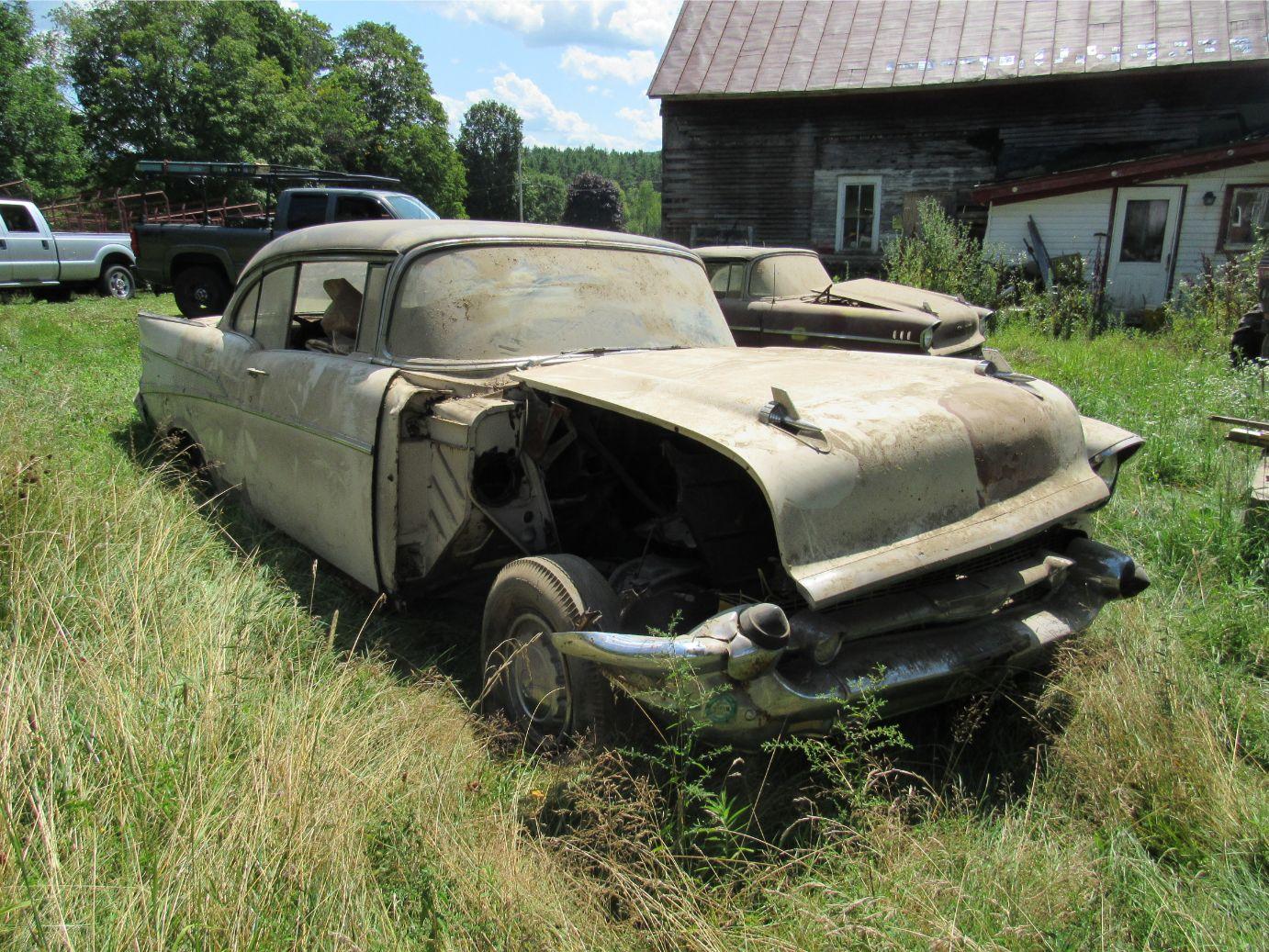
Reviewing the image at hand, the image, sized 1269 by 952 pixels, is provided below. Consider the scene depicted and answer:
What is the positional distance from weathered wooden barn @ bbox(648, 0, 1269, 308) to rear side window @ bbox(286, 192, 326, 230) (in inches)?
353

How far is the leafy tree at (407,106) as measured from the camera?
53.7 metres

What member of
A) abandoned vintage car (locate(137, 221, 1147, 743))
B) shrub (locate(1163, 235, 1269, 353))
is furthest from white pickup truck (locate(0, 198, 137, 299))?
shrub (locate(1163, 235, 1269, 353))

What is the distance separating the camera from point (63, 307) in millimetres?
13375

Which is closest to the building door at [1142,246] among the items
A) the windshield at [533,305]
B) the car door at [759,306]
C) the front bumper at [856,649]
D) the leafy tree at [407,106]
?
the car door at [759,306]

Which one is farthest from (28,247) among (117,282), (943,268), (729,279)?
(943,268)

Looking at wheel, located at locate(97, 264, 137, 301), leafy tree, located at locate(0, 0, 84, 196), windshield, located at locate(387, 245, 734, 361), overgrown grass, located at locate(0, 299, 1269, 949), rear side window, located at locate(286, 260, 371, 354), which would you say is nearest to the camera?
overgrown grass, located at locate(0, 299, 1269, 949)

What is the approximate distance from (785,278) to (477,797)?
7.41 m

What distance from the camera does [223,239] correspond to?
11383 mm

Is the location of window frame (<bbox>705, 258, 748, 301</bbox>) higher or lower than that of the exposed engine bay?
higher

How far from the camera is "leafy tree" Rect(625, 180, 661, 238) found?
82.0 metres

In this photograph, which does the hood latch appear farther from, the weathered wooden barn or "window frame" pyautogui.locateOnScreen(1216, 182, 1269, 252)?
"window frame" pyautogui.locateOnScreen(1216, 182, 1269, 252)

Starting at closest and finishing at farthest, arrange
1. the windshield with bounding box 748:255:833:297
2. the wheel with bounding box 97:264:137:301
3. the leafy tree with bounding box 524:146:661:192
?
the windshield with bounding box 748:255:833:297, the wheel with bounding box 97:264:137:301, the leafy tree with bounding box 524:146:661:192

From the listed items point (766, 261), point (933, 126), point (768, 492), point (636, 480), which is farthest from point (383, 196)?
point (933, 126)

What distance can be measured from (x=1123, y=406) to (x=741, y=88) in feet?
43.4
